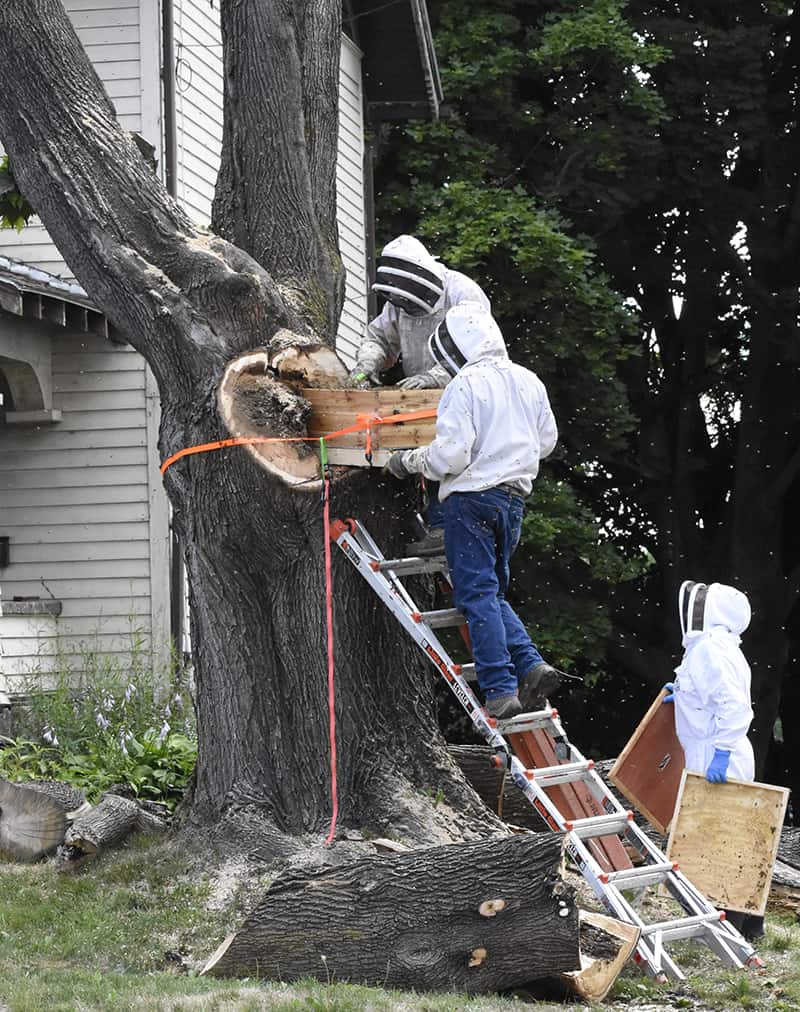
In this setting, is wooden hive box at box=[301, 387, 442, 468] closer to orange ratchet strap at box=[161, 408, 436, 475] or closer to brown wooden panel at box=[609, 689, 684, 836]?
orange ratchet strap at box=[161, 408, 436, 475]

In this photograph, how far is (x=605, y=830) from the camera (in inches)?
256

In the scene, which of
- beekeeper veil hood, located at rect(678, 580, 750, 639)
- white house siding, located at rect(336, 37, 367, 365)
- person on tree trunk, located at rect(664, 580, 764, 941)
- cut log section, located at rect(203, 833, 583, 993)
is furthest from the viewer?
white house siding, located at rect(336, 37, 367, 365)

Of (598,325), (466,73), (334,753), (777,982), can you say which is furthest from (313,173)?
(466,73)

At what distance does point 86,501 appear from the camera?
43.4 feet

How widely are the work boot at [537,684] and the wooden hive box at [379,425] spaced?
1249 mm

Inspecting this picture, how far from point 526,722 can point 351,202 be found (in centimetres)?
1208

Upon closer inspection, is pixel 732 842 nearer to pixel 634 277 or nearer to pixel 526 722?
pixel 526 722

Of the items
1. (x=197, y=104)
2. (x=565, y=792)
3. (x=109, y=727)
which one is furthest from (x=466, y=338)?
(x=197, y=104)

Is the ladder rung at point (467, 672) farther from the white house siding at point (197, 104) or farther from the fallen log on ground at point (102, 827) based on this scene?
the white house siding at point (197, 104)

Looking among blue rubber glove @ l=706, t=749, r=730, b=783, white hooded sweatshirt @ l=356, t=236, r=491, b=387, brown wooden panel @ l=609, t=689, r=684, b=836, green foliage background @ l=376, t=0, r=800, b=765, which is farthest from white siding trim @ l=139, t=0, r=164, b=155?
blue rubber glove @ l=706, t=749, r=730, b=783

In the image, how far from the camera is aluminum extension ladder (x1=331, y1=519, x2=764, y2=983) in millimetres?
6137

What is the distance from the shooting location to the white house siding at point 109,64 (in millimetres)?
13375

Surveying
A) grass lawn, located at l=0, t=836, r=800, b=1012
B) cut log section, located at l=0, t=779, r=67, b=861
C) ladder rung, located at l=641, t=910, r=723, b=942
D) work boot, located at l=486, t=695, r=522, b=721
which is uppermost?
work boot, located at l=486, t=695, r=522, b=721

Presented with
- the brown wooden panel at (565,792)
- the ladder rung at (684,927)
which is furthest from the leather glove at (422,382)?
the ladder rung at (684,927)
